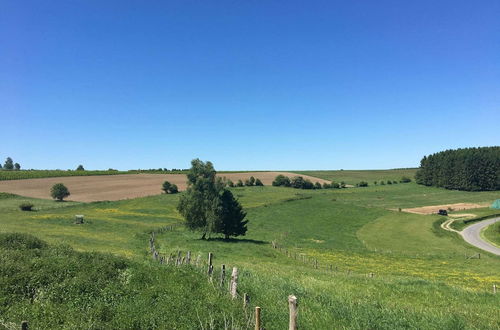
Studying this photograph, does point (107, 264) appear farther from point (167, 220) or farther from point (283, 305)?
point (167, 220)

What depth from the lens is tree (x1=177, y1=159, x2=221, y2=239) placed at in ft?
187

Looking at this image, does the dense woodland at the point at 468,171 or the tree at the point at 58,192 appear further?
the dense woodland at the point at 468,171

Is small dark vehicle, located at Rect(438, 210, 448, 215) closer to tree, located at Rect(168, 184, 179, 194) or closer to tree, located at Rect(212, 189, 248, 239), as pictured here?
tree, located at Rect(212, 189, 248, 239)

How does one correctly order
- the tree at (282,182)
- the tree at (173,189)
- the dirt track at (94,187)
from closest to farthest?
1. the dirt track at (94,187)
2. the tree at (173,189)
3. the tree at (282,182)

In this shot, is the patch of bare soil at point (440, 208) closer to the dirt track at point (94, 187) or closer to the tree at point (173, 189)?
the tree at point (173, 189)

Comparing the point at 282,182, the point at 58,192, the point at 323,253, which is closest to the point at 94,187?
the point at 58,192

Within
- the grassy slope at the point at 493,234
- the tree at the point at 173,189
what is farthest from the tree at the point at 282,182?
the grassy slope at the point at 493,234

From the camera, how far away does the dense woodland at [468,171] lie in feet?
491

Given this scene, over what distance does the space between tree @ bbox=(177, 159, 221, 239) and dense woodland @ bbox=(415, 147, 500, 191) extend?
5351 inches

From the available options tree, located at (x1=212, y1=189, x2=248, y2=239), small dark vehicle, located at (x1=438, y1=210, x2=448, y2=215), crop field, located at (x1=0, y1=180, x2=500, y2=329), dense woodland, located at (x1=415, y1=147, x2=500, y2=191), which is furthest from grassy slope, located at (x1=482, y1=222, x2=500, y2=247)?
dense woodland, located at (x1=415, y1=147, x2=500, y2=191)

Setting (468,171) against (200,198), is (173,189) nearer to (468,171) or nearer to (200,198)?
(200,198)

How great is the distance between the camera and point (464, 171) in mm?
149750

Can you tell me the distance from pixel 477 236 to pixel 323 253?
4681 cm

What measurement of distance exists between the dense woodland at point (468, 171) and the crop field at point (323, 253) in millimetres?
11031
